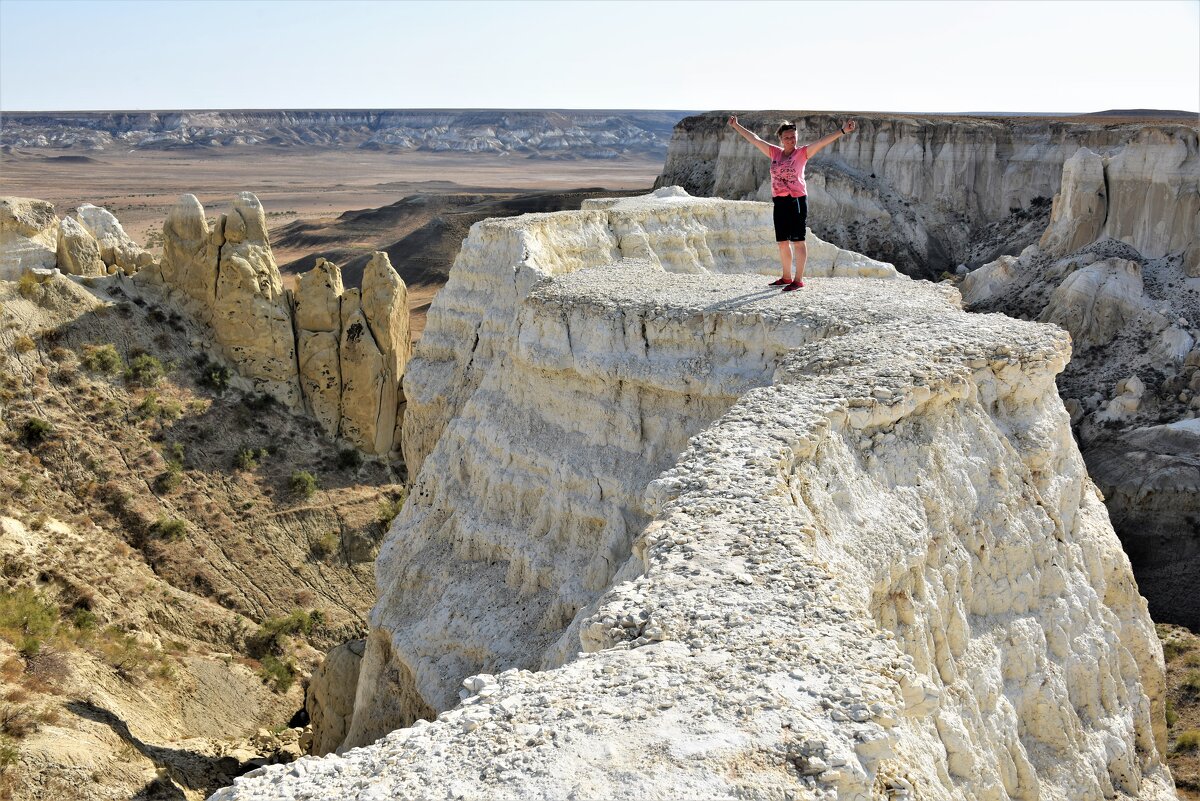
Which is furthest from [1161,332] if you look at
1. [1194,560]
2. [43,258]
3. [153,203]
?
[153,203]

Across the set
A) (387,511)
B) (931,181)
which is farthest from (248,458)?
(931,181)

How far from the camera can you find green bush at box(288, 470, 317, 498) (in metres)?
26.8

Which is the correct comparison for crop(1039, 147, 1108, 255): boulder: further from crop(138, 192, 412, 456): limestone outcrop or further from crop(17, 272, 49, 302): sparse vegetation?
crop(17, 272, 49, 302): sparse vegetation

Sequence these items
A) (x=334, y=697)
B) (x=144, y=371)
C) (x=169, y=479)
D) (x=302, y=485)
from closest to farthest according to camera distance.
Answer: (x=334, y=697) < (x=169, y=479) < (x=302, y=485) < (x=144, y=371)

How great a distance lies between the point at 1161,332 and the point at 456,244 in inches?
1699

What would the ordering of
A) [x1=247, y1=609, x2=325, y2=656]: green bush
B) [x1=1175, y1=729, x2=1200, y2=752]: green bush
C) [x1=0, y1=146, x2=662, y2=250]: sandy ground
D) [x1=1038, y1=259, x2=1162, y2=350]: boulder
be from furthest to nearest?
[x1=0, y1=146, x2=662, y2=250]: sandy ground, [x1=1038, y1=259, x2=1162, y2=350]: boulder, [x1=247, y1=609, x2=325, y2=656]: green bush, [x1=1175, y1=729, x2=1200, y2=752]: green bush

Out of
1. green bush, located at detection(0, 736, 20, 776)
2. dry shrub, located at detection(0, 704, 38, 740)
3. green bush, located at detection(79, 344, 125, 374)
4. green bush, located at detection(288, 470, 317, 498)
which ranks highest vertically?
green bush, located at detection(79, 344, 125, 374)

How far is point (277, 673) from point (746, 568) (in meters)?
16.4

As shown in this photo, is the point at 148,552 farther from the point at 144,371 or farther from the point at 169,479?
the point at 144,371

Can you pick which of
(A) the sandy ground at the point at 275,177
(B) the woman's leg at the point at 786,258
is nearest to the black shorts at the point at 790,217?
(B) the woman's leg at the point at 786,258

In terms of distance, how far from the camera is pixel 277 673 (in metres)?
21.7

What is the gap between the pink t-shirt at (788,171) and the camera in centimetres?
1428

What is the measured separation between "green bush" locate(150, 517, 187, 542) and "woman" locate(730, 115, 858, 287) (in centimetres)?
1526


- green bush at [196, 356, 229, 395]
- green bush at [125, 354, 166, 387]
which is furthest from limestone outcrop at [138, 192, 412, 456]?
green bush at [125, 354, 166, 387]
